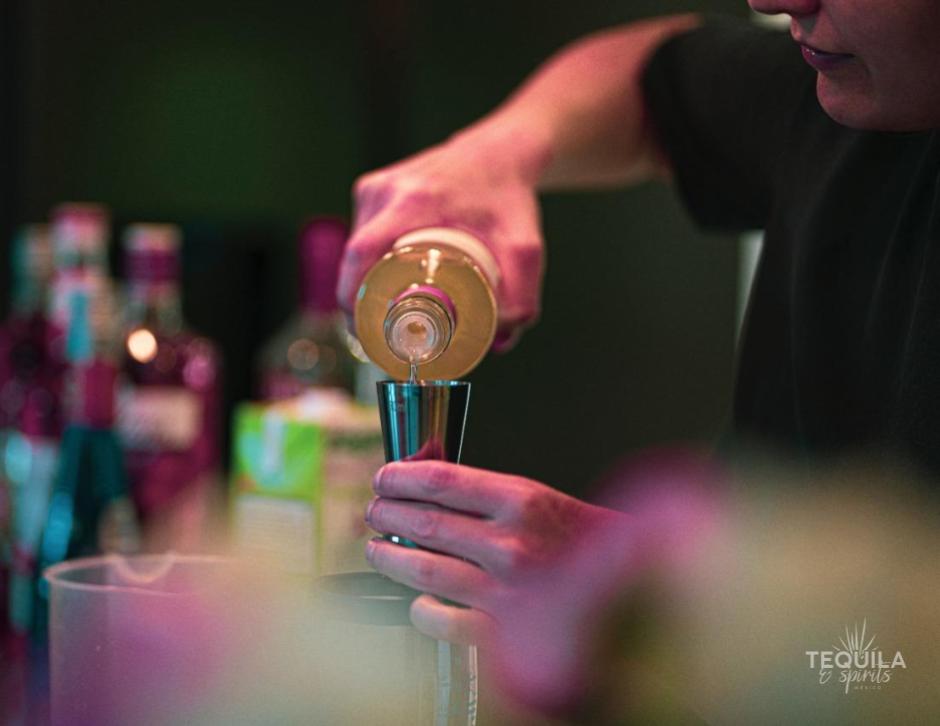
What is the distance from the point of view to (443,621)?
1.94 feet

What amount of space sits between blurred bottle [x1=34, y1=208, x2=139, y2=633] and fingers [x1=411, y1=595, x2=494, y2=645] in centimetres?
58

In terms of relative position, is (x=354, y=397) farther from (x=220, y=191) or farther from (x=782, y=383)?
(x=782, y=383)

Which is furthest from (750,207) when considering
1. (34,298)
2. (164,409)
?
(34,298)

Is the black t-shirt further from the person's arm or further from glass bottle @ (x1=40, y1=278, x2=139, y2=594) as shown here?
glass bottle @ (x1=40, y1=278, x2=139, y2=594)

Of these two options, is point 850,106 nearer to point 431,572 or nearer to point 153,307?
point 431,572

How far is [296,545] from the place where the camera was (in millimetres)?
1106

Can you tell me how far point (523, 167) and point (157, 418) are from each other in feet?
1.71

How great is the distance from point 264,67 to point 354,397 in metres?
0.68

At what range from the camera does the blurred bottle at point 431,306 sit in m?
0.69

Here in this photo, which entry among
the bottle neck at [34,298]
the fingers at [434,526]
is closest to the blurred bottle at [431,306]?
the fingers at [434,526]

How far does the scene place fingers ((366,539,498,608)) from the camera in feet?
1.97

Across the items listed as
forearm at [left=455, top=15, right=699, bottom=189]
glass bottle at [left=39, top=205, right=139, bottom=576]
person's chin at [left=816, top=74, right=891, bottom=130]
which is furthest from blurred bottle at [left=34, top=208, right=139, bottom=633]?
person's chin at [left=816, top=74, right=891, bottom=130]

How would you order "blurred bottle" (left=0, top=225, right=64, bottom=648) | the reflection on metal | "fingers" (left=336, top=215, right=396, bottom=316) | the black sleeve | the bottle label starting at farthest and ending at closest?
the bottle label < "blurred bottle" (left=0, top=225, right=64, bottom=648) < the black sleeve < "fingers" (left=336, top=215, right=396, bottom=316) < the reflection on metal

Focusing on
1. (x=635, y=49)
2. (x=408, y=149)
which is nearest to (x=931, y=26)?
(x=635, y=49)
